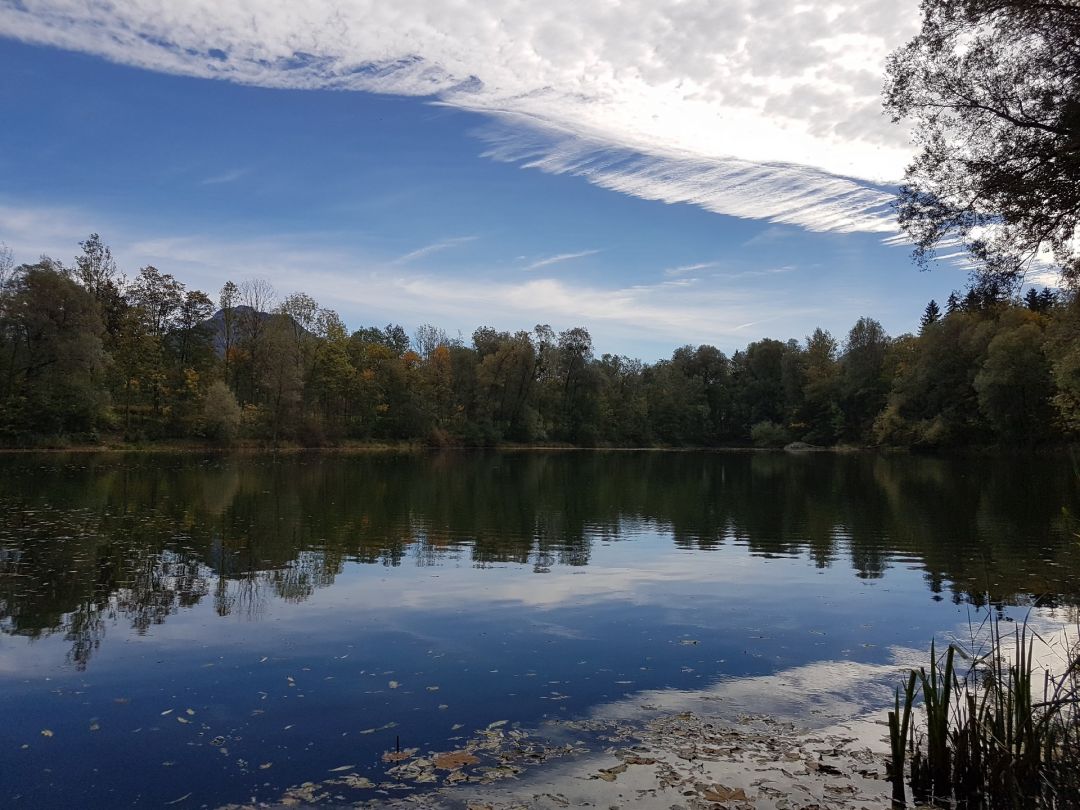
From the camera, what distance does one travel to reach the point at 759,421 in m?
134

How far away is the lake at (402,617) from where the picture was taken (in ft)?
24.0

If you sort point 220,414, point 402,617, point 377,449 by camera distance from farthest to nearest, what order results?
point 377,449 < point 220,414 < point 402,617

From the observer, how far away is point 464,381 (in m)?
106

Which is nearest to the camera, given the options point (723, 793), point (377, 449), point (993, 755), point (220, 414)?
point (993, 755)

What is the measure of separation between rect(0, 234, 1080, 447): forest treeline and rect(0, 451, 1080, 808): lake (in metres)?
7.94

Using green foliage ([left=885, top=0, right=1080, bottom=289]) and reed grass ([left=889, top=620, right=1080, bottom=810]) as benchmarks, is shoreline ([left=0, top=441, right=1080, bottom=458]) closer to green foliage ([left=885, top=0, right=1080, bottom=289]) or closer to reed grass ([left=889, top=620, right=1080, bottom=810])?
green foliage ([left=885, top=0, right=1080, bottom=289])

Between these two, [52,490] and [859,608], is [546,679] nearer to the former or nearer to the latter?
[859,608]

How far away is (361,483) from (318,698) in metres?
33.3

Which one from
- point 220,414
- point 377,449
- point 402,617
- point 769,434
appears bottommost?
point 402,617

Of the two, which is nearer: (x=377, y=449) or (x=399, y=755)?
(x=399, y=755)

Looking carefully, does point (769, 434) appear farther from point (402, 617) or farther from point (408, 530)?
point (402, 617)

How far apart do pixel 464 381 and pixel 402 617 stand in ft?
307

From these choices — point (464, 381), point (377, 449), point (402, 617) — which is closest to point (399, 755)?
point (402, 617)

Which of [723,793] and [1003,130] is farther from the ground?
[1003,130]
